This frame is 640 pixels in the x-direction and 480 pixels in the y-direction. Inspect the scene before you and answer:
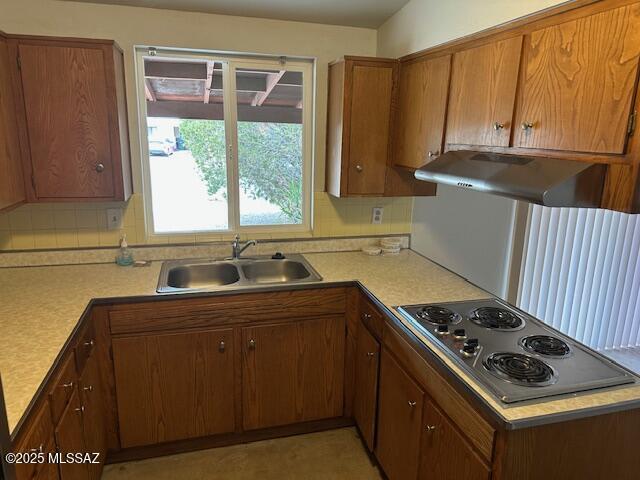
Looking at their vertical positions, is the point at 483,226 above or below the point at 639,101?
below

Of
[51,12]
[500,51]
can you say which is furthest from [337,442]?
[51,12]

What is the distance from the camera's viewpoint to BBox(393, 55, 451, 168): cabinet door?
2.04m

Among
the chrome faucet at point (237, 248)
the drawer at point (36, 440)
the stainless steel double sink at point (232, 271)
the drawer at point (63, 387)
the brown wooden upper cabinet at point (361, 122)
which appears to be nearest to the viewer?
the drawer at point (36, 440)

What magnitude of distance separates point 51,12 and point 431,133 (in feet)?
6.86

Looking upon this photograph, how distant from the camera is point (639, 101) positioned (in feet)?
3.78

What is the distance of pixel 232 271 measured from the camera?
2.63 metres

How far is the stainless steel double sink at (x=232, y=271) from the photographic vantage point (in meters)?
2.52

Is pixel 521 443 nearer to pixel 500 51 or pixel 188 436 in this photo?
pixel 500 51

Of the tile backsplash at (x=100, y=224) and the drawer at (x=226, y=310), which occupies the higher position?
the tile backsplash at (x=100, y=224)

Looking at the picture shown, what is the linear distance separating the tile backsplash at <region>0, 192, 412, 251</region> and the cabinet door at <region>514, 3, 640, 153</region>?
148 cm

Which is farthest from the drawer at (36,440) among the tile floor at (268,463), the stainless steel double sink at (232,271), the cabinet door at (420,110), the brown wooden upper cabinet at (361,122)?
the cabinet door at (420,110)

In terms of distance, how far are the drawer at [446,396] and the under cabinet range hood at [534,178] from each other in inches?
27.0

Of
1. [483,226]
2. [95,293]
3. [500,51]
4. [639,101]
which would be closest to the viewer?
[639,101]

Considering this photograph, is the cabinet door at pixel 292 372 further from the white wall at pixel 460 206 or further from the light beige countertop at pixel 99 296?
the white wall at pixel 460 206
